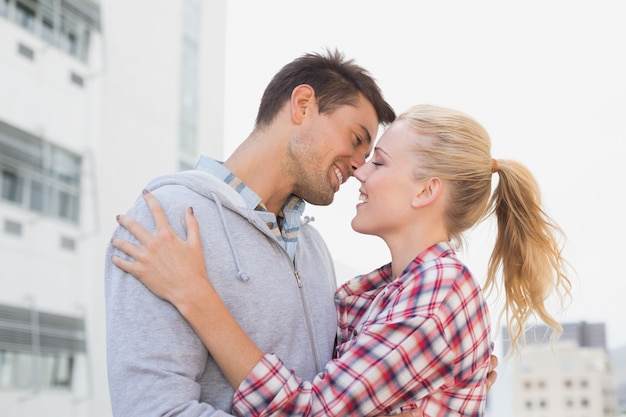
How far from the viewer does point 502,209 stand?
1388mm

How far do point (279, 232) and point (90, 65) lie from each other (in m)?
4.10

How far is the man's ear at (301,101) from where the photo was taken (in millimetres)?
1477

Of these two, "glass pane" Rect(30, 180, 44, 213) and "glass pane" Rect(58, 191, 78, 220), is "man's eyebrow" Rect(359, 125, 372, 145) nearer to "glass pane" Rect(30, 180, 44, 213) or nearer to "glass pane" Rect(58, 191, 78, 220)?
"glass pane" Rect(30, 180, 44, 213)

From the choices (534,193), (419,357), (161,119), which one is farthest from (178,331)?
(161,119)

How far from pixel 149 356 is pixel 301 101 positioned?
0.64 m

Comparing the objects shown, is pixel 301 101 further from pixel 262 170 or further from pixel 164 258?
pixel 164 258

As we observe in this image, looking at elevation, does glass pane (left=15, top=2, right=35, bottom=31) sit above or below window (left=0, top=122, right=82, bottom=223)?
above

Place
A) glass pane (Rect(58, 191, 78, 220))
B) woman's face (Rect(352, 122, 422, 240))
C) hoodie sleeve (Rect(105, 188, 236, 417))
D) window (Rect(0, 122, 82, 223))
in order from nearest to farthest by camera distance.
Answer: hoodie sleeve (Rect(105, 188, 236, 417)), woman's face (Rect(352, 122, 422, 240)), window (Rect(0, 122, 82, 223)), glass pane (Rect(58, 191, 78, 220))

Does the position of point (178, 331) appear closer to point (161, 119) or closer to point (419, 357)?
point (419, 357)

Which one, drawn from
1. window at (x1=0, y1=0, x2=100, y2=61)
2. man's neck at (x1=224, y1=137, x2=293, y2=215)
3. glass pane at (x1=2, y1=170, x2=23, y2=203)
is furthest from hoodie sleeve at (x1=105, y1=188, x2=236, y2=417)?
window at (x1=0, y1=0, x2=100, y2=61)

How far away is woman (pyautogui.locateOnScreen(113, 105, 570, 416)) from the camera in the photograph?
3.34ft

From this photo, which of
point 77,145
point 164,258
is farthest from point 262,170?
point 77,145

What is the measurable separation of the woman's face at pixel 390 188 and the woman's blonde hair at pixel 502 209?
0.06 ft

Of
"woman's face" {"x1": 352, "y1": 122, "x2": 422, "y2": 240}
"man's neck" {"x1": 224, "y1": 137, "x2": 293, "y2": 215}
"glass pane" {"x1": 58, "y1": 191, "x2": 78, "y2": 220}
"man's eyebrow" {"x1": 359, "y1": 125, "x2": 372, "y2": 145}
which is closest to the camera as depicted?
"woman's face" {"x1": 352, "y1": 122, "x2": 422, "y2": 240}
